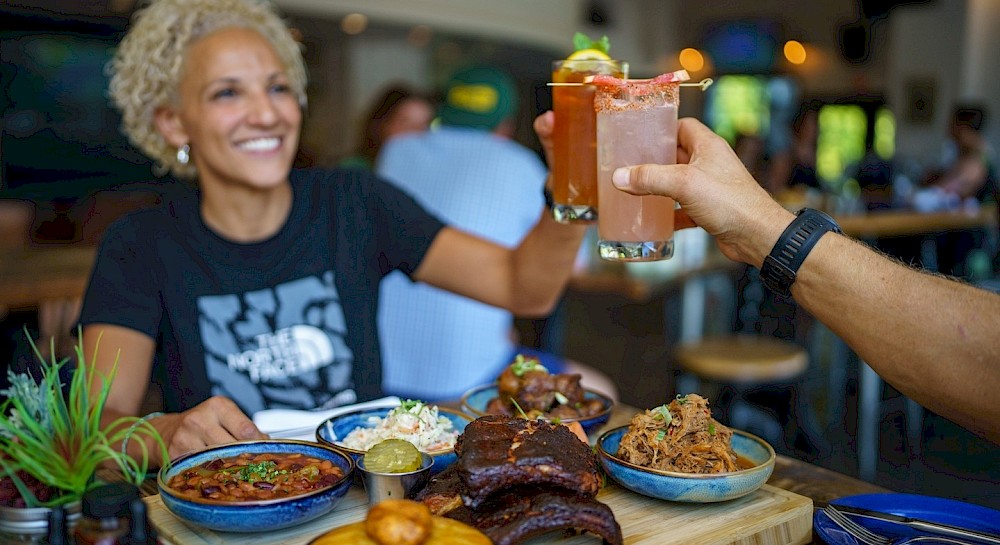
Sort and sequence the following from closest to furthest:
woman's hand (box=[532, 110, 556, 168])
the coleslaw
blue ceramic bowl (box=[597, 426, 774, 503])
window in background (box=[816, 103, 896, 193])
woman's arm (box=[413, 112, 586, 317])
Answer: blue ceramic bowl (box=[597, 426, 774, 503]) < the coleslaw < woman's hand (box=[532, 110, 556, 168]) < woman's arm (box=[413, 112, 586, 317]) < window in background (box=[816, 103, 896, 193])

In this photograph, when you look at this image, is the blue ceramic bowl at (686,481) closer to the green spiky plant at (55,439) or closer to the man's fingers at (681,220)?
the man's fingers at (681,220)

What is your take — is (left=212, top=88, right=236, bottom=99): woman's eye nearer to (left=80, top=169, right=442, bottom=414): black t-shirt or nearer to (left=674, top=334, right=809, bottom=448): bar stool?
(left=80, top=169, right=442, bottom=414): black t-shirt

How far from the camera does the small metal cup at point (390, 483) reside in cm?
130

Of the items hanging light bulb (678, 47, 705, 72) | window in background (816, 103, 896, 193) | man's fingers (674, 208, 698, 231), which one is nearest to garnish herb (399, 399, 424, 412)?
man's fingers (674, 208, 698, 231)

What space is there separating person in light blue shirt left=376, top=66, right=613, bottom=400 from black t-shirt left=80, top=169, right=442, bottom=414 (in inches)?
31.7

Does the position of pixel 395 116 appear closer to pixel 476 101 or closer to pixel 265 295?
pixel 476 101

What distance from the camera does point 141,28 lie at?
237cm

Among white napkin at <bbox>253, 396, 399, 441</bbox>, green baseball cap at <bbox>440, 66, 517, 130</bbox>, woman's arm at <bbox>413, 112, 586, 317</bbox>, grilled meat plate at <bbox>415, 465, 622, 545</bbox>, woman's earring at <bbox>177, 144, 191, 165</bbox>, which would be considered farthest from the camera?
green baseball cap at <bbox>440, 66, 517, 130</bbox>

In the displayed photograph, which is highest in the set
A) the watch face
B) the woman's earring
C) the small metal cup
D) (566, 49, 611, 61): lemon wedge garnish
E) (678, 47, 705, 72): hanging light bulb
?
(678, 47, 705, 72): hanging light bulb

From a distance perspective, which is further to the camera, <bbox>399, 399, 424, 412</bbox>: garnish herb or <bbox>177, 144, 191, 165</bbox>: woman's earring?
<bbox>177, 144, 191, 165</bbox>: woman's earring

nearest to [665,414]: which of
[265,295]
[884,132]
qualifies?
[265,295]

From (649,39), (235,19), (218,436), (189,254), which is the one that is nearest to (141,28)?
(235,19)

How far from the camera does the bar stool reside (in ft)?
12.9

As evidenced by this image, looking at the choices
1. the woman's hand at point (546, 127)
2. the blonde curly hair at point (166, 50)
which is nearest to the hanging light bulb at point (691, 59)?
the blonde curly hair at point (166, 50)
